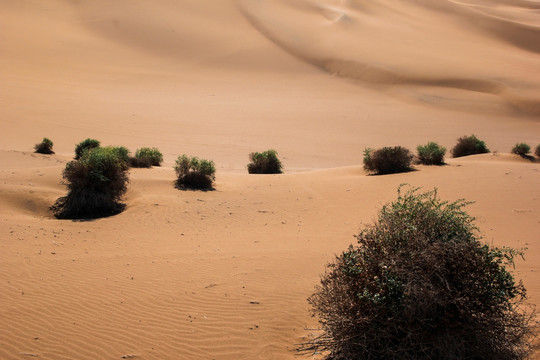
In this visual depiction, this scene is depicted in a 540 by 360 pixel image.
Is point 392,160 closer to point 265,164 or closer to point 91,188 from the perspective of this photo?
point 265,164

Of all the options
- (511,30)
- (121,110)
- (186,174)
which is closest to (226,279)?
(186,174)

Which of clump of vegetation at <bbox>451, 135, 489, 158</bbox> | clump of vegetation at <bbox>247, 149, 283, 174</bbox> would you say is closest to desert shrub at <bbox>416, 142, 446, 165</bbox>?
clump of vegetation at <bbox>247, 149, 283, 174</bbox>

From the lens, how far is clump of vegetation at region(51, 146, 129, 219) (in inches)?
486

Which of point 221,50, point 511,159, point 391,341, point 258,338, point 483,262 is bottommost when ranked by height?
point 258,338

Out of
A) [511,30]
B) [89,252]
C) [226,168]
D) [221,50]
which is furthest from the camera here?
[511,30]

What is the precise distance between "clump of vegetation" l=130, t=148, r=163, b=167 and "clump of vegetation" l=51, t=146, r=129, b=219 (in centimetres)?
490

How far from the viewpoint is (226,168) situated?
23.2m

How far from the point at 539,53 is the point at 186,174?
53.7m

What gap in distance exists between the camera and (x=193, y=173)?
50.8ft

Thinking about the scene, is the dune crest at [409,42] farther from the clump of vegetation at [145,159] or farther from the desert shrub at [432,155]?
the clump of vegetation at [145,159]

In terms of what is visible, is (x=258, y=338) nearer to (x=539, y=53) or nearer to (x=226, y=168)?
(x=226, y=168)

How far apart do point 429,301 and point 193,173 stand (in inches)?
463

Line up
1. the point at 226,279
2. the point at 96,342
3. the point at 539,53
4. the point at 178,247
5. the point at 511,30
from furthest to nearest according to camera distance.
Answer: the point at 511,30 < the point at 539,53 < the point at 178,247 < the point at 226,279 < the point at 96,342

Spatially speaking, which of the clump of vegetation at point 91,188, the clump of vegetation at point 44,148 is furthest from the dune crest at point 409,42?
the clump of vegetation at point 91,188
